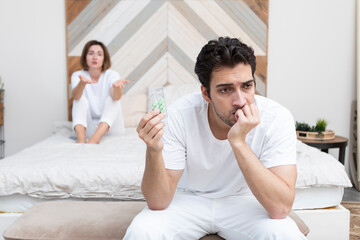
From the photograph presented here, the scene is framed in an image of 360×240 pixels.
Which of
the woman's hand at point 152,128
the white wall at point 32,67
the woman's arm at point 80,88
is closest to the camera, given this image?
the woman's hand at point 152,128

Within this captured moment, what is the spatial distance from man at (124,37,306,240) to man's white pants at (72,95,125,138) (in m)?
1.37

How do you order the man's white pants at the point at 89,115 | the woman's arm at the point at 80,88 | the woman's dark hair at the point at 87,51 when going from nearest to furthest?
the woman's arm at the point at 80,88 → the man's white pants at the point at 89,115 → the woman's dark hair at the point at 87,51

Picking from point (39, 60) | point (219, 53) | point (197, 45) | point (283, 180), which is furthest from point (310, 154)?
point (39, 60)

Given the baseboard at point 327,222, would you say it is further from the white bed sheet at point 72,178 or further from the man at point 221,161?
the white bed sheet at point 72,178

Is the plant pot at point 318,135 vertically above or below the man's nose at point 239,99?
below

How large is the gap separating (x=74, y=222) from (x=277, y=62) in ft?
9.08

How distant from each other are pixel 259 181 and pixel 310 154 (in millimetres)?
1017

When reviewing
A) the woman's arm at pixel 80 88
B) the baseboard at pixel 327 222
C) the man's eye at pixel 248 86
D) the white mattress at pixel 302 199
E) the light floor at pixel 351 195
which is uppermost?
the woman's arm at pixel 80 88

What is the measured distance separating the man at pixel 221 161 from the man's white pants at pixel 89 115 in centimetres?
137

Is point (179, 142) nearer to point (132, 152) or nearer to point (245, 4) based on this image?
point (132, 152)

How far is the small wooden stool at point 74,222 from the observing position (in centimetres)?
143

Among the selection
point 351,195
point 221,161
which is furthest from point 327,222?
point 351,195

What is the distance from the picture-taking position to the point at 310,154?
2.16 m

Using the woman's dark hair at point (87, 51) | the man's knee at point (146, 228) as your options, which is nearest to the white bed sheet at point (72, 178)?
the man's knee at point (146, 228)
